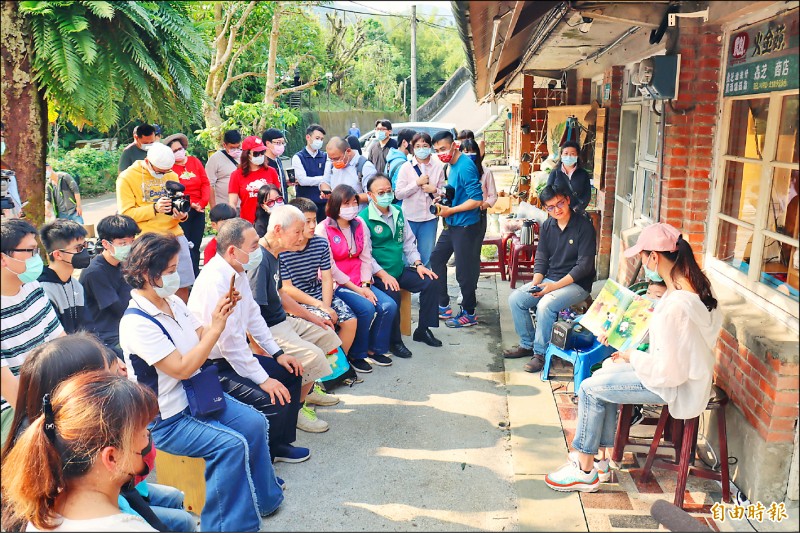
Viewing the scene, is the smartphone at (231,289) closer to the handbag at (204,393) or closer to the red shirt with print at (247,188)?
the handbag at (204,393)

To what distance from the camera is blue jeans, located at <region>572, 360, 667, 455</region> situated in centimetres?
340

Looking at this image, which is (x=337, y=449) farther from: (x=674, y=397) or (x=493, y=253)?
(x=493, y=253)

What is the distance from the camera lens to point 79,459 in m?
1.96

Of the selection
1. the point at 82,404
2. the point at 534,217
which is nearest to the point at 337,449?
the point at 82,404

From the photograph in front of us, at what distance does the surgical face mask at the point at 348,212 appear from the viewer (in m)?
5.39

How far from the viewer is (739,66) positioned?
3977mm

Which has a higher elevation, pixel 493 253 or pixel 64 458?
pixel 64 458

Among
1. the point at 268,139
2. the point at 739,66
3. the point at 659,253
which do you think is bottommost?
the point at 659,253

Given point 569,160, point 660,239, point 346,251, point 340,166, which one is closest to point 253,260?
point 346,251

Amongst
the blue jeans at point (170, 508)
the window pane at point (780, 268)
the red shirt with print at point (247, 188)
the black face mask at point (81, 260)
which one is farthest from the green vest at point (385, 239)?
the blue jeans at point (170, 508)

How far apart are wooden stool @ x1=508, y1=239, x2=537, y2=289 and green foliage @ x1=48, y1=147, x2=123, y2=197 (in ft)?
48.4

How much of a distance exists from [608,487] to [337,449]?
5.54 feet

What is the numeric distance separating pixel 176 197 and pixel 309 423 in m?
2.39

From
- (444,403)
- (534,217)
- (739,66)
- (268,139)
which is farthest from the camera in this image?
(534,217)
